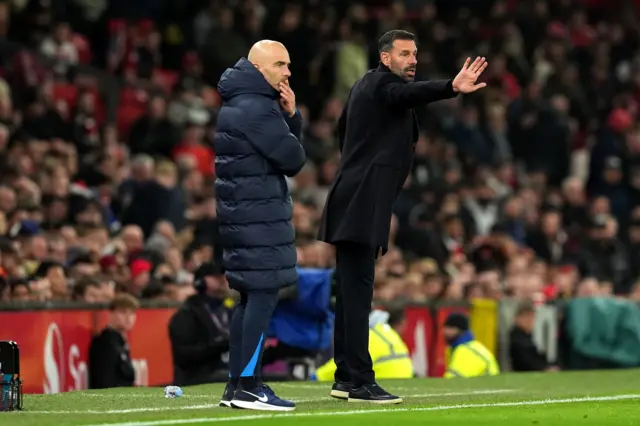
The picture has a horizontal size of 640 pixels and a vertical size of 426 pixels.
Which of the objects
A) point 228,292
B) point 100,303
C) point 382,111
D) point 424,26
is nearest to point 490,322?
point 228,292

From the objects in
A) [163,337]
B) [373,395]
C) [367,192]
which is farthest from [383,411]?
[163,337]

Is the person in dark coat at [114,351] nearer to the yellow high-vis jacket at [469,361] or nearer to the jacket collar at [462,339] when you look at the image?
the yellow high-vis jacket at [469,361]

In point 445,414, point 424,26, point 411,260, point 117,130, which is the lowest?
point 445,414

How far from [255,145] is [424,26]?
18.7 meters

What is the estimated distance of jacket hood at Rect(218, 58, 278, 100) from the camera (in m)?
9.95

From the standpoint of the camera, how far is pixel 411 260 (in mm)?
19547

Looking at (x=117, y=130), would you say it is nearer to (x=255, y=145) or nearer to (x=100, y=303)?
(x=100, y=303)

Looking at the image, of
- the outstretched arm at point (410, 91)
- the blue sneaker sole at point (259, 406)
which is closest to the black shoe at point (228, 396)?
the blue sneaker sole at point (259, 406)

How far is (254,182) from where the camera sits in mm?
9844

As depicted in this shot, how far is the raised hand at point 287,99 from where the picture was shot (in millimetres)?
10070

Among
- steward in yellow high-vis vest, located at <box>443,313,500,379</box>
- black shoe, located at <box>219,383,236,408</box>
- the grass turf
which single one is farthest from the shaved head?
steward in yellow high-vis vest, located at <box>443,313,500,379</box>

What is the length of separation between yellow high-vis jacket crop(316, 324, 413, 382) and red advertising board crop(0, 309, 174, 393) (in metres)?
1.61

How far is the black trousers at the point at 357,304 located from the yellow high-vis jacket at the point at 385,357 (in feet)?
13.5

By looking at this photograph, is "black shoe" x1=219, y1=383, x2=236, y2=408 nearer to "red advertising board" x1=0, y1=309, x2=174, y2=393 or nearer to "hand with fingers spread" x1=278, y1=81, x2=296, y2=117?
"hand with fingers spread" x1=278, y1=81, x2=296, y2=117
